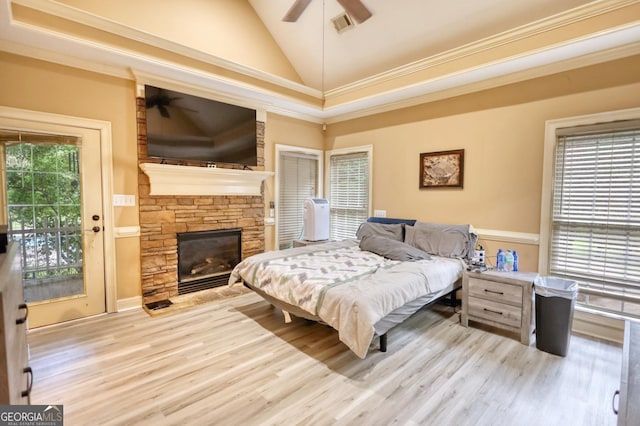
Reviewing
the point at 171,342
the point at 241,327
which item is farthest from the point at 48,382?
the point at 241,327

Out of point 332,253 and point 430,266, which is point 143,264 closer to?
point 332,253

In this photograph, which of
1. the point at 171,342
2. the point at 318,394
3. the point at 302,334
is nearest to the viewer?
the point at 318,394

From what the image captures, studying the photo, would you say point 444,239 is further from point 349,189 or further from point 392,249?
point 349,189

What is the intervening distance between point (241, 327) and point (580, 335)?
331cm

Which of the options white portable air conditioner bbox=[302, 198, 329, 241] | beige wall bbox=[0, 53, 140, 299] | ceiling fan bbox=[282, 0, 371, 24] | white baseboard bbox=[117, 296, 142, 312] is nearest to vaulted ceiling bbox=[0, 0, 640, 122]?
beige wall bbox=[0, 53, 140, 299]

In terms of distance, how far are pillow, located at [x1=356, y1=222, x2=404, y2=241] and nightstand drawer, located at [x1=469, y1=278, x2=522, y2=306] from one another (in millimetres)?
1130

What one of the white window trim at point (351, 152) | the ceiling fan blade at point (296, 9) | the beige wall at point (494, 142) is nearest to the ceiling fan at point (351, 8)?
the ceiling fan blade at point (296, 9)

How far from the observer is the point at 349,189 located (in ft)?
17.1

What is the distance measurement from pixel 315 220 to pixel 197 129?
2107 mm

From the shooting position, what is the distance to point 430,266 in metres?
3.06

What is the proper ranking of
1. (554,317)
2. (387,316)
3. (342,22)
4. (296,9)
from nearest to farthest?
1. (387,316)
2. (554,317)
3. (296,9)
4. (342,22)

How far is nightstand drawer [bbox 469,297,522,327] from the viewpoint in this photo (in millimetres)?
2793

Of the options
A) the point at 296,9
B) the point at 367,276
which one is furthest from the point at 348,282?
the point at 296,9

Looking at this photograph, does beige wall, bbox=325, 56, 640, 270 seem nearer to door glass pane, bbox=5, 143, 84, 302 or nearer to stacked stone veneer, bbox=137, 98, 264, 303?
stacked stone veneer, bbox=137, 98, 264, 303
